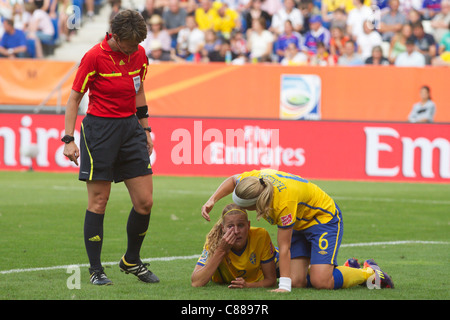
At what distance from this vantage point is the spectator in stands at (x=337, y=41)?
71.9 ft

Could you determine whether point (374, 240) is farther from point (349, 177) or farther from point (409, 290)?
point (349, 177)

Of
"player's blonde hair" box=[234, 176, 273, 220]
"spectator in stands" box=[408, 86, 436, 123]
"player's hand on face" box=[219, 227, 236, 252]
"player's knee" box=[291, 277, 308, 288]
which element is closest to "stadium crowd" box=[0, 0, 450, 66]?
"spectator in stands" box=[408, 86, 436, 123]

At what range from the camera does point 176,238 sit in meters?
10.6

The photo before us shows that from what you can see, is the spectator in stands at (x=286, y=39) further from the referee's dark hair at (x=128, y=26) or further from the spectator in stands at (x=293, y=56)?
the referee's dark hair at (x=128, y=26)

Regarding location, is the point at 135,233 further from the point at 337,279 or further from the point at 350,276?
the point at 350,276

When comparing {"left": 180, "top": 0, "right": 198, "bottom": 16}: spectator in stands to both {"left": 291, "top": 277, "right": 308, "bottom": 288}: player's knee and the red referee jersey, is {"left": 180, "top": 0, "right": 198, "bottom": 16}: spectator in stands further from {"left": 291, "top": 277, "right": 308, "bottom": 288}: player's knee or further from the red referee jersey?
{"left": 291, "top": 277, "right": 308, "bottom": 288}: player's knee

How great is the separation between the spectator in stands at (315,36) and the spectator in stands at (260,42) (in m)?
0.92

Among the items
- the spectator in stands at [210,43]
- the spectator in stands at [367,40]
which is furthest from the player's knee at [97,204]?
the spectator in stands at [210,43]

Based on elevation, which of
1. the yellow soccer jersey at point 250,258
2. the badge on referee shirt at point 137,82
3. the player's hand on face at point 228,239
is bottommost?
the yellow soccer jersey at point 250,258

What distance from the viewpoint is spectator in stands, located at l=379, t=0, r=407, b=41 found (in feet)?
73.1

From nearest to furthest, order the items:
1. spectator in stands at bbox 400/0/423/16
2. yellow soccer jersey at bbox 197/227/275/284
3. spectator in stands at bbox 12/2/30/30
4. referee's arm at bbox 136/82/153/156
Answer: yellow soccer jersey at bbox 197/227/275/284 < referee's arm at bbox 136/82/153/156 < spectator in stands at bbox 400/0/423/16 < spectator in stands at bbox 12/2/30/30

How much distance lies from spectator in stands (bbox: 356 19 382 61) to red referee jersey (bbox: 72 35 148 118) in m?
15.3

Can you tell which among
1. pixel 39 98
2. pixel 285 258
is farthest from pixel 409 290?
pixel 39 98

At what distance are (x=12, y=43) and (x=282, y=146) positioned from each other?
8.94 metres
